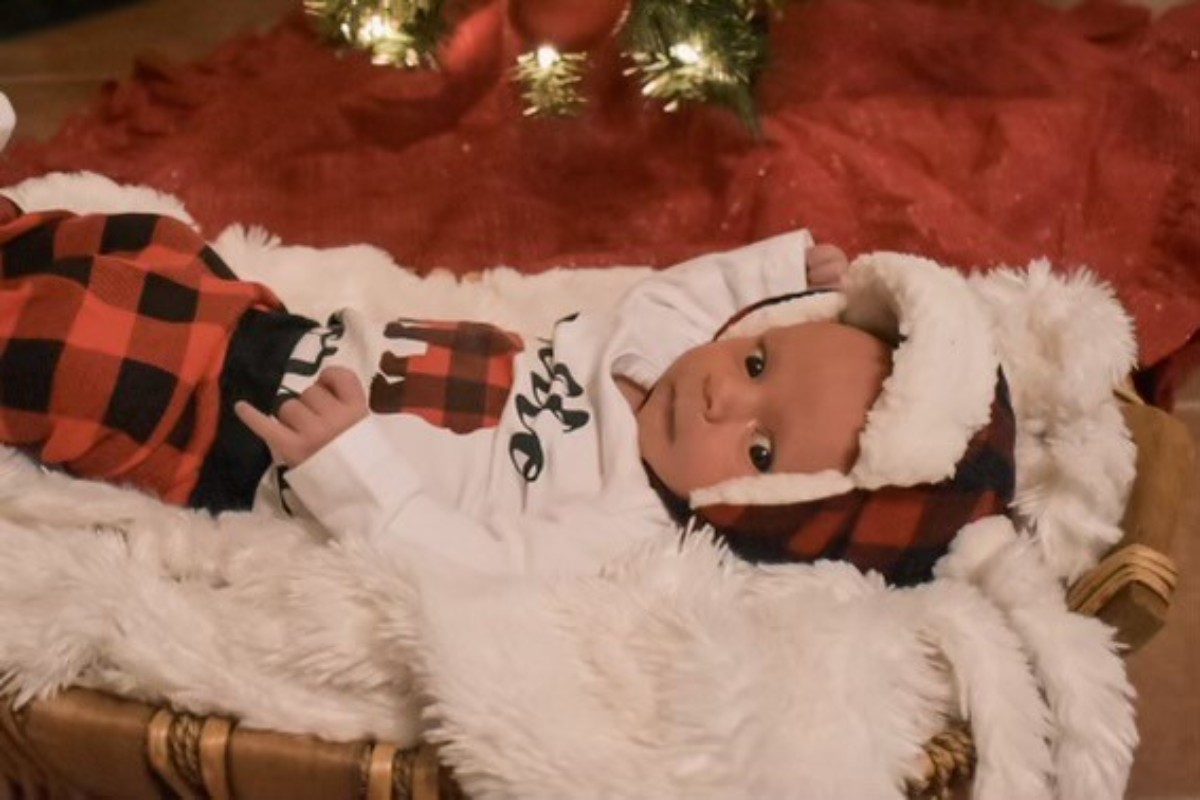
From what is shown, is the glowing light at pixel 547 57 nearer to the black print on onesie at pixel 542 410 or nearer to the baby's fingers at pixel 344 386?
the black print on onesie at pixel 542 410

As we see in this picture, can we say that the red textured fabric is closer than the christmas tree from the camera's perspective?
No

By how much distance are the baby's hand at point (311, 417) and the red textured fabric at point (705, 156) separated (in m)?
0.47

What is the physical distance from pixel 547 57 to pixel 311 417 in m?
0.58

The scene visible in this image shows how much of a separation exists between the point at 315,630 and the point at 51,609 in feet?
0.54

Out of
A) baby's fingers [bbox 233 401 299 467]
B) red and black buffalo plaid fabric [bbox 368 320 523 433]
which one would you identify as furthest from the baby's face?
baby's fingers [bbox 233 401 299 467]

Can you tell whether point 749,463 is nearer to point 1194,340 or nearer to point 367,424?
point 367,424

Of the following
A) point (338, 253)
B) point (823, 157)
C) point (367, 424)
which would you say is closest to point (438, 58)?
point (338, 253)

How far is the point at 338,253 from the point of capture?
4.22 feet

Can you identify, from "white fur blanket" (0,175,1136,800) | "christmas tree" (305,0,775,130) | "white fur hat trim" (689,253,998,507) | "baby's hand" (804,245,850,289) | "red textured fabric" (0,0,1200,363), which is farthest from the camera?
"red textured fabric" (0,0,1200,363)

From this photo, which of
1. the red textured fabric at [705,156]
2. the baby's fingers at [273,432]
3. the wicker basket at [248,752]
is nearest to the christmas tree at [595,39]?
the red textured fabric at [705,156]

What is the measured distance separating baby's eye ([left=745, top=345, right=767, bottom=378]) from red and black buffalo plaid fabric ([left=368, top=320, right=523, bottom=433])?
186mm

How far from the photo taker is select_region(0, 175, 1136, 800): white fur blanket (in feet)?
2.44

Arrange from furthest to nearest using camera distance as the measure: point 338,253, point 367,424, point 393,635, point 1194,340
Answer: point 1194,340
point 338,253
point 367,424
point 393,635

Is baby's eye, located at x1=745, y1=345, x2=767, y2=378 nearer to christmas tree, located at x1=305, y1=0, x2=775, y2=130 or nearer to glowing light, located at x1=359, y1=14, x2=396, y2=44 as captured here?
christmas tree, located at x1=305, y1=0, x2=775, y2=130
